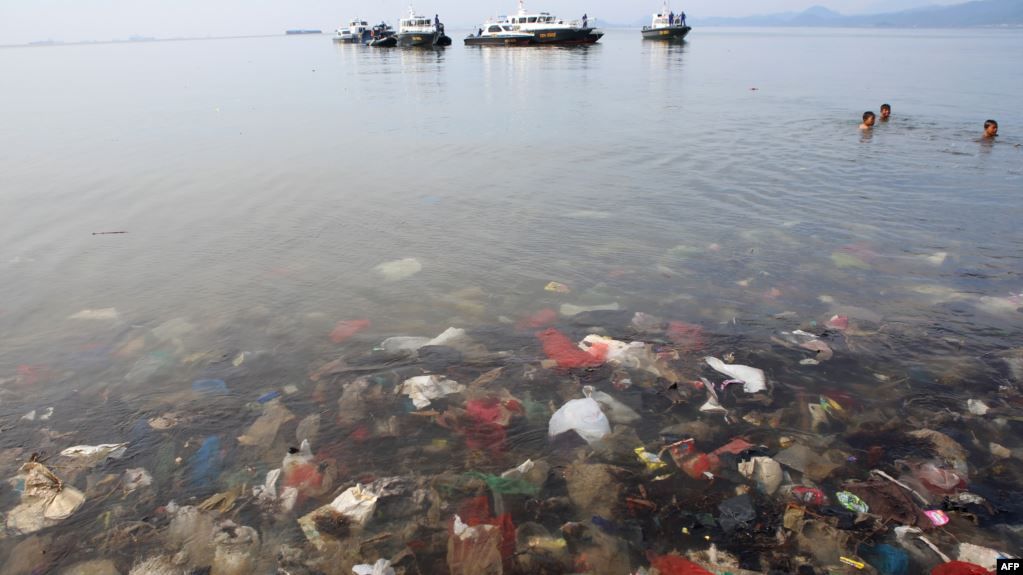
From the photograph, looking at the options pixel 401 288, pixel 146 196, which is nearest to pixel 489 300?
pixel 401 288

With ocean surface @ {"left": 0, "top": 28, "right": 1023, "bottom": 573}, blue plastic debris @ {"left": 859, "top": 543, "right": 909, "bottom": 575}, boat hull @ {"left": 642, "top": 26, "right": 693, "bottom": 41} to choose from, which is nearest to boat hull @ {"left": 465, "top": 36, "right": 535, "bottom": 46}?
boat hull @ {"left": 642, "top": 26, "right": 693, "bottom": 41}

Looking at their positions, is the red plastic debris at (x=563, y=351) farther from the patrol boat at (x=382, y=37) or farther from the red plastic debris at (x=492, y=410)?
the patrol boat at (x=382, y=37)

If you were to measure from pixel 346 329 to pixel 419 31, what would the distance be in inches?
2586

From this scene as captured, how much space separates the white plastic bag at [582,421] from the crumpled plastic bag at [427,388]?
34.7 inches

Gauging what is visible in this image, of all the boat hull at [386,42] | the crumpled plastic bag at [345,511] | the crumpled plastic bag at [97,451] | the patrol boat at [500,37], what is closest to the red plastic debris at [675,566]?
the crumpled plastic bag at [345,511]

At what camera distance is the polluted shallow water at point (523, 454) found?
121 inches

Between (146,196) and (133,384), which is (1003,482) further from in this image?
(146,196)

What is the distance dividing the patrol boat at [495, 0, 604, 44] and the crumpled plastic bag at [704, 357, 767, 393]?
63.6m

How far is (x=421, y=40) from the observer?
63.8m

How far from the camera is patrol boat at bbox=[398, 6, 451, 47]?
63.3 metres

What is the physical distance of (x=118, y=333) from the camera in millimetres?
5570

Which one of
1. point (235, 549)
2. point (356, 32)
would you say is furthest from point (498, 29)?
point (235, 549)

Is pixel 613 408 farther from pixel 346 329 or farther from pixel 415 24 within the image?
Answer: pixel 415 24

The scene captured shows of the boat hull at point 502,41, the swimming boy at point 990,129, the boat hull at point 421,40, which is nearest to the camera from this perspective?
the swimming boy at point 990,129
